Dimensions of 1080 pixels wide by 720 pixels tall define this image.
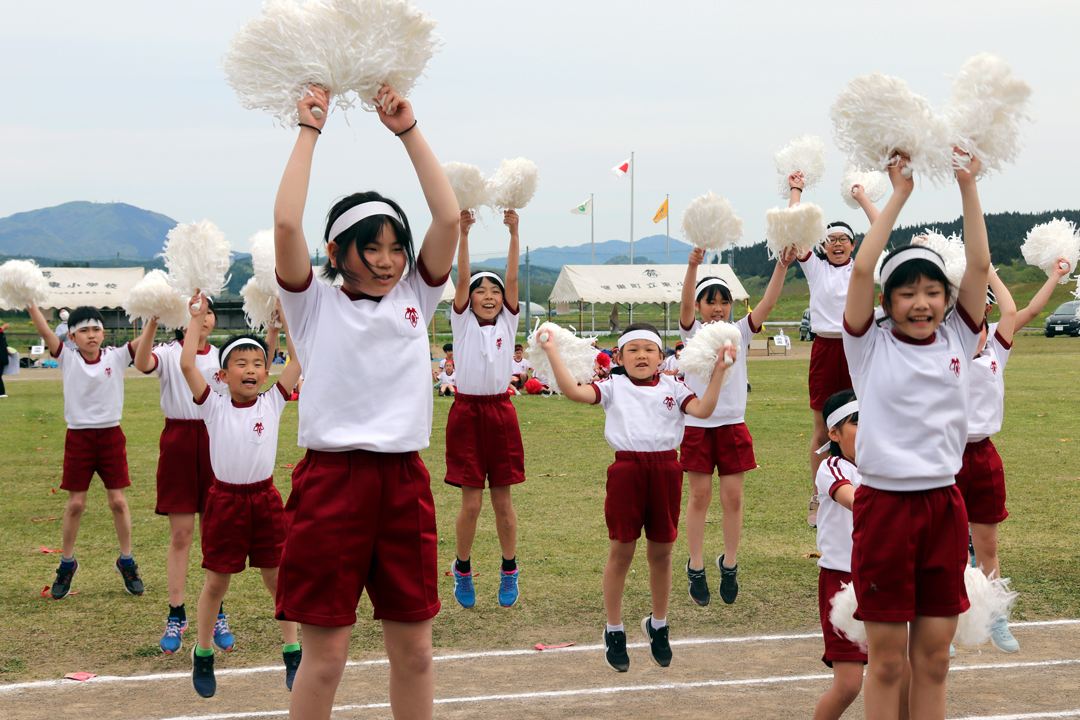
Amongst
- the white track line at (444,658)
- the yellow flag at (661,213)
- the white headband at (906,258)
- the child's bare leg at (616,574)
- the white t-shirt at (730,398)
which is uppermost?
the yellow flag at (661,213)

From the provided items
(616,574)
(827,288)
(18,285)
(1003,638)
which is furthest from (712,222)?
(18,285)

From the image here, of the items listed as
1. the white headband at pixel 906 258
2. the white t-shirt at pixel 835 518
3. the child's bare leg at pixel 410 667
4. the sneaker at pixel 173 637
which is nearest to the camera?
the child's bare leg at pixel 410 667

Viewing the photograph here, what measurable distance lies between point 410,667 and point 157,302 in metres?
3.58

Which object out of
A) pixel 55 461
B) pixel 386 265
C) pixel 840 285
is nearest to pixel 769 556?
pixel 840 285

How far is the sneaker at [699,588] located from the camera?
19.1ft

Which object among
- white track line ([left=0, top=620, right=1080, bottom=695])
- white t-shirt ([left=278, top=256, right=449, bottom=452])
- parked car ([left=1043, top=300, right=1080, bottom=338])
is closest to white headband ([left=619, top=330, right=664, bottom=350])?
white track line ([left=0, top=620, right=1080, bottom=695])

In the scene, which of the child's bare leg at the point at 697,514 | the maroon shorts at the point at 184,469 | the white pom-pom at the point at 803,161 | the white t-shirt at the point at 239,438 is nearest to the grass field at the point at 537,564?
the child's bare leg at the point at 697,514

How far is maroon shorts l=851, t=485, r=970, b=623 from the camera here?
3262mm

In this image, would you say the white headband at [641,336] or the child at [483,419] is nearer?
the white headband at [641,336]

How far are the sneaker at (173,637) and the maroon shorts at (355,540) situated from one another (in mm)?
2514

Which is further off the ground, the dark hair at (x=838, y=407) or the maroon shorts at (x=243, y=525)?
the dark hair at (x=838, y=407)

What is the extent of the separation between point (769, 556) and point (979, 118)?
167 inches

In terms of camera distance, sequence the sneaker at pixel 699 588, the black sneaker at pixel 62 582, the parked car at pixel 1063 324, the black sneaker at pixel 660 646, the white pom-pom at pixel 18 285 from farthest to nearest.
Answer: the parked car at pixel 1063 324
the white pom-pom at pixel 18 285
the black sneaker at pixel 62 582
the sneaker at pixel 699 588
the black sneaker at pixel 660 646

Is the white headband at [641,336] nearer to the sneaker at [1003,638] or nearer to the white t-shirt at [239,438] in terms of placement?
the white t-shirt at [239,438]
